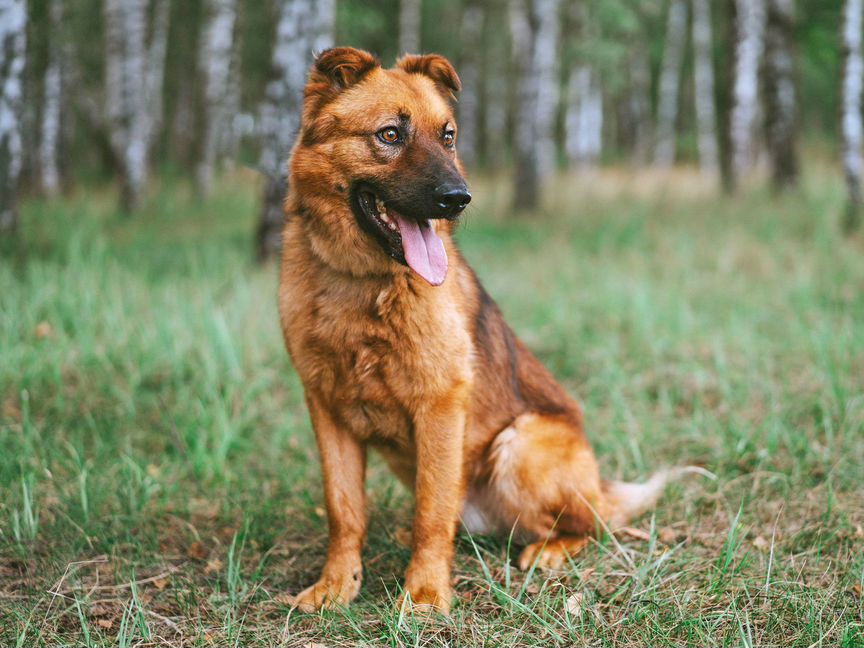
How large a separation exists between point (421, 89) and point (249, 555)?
75.7 inches

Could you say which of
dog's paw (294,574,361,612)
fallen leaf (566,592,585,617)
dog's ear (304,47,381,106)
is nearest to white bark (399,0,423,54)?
dog's ear (304,47,381,106)

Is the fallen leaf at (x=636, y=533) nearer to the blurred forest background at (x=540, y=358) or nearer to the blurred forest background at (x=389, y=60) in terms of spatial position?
the blurred forest background at (x=540, y=358)

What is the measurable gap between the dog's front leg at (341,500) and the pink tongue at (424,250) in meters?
0.63

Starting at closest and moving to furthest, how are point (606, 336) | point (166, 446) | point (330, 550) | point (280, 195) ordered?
point (330, 550), point (166, 446), point (606, 336), point (280, 195)

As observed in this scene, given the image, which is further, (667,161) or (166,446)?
(667,161)

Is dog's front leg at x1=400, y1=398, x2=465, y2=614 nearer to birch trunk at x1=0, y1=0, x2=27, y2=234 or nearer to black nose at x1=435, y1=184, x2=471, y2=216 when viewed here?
black nose at x1=435, y1=184, x2=471, y2=216

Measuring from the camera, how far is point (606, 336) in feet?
17.4

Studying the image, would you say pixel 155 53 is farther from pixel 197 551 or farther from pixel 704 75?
pixel 197 551

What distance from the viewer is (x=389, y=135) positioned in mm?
2521

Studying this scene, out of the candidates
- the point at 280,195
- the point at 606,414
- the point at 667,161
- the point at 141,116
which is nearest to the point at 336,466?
the point at 606,414

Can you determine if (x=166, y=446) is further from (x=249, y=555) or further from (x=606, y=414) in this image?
(x=606, y=414)

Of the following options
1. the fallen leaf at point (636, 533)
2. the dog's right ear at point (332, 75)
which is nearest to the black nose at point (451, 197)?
the dog's right ear at point (332, 75)

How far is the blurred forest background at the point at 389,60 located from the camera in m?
7.15

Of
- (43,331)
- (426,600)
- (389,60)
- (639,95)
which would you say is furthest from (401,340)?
(639,95)
